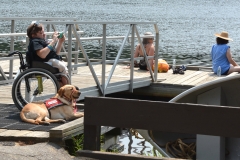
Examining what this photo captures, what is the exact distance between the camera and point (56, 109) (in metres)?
6.55

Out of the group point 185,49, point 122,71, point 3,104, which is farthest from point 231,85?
point 185,49

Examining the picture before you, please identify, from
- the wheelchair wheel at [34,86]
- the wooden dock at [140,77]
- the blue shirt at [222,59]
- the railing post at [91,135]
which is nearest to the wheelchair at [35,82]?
the wheelchair wheel at [34,86]

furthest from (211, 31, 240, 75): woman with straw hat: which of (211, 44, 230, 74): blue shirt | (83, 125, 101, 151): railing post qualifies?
(83, 125, 101, 151): railing post

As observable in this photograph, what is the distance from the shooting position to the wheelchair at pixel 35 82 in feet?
22.8

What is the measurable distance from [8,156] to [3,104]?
2.44 metres

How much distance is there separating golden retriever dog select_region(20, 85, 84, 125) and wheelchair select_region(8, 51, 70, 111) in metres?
0.43

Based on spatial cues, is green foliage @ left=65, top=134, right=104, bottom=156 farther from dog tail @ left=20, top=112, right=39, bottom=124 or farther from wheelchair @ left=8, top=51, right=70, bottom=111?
wheelchair @ left=8, top=51, right=70, bottom=111

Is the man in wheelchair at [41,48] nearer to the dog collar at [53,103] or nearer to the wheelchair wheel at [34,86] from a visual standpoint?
the wheelchair wheel at [34,86]

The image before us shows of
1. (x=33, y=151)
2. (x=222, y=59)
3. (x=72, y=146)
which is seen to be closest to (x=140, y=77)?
(x=222, y=59)

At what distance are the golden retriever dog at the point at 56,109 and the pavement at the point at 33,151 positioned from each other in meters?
0.78

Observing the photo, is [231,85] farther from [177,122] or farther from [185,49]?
[185,49]

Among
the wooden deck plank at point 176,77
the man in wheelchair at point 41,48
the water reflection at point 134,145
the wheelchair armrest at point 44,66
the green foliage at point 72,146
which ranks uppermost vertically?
the man in wheelchair at point 41,48

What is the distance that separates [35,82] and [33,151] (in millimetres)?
1905

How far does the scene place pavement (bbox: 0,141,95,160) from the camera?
5253 mm
